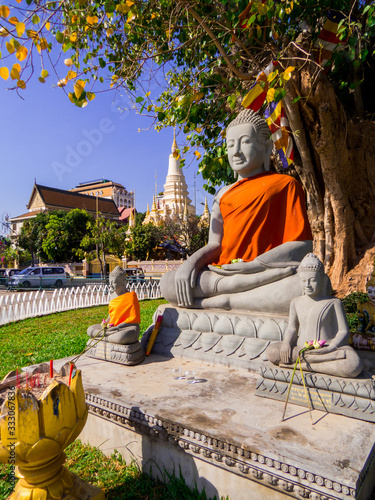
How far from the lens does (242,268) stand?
367 cm

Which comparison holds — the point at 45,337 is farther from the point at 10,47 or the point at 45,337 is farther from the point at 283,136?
the point at 283,136

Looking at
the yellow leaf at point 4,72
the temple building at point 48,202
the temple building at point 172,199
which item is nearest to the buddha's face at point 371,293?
the yellow leaf at point 4,72

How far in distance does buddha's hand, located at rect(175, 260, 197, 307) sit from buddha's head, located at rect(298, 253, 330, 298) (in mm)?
1488

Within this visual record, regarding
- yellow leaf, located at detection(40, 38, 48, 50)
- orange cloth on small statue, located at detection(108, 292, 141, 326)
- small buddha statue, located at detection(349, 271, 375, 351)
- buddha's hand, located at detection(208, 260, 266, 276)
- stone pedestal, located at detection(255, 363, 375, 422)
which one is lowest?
stone pedestal, located at detection(255, 363, 375, 422)

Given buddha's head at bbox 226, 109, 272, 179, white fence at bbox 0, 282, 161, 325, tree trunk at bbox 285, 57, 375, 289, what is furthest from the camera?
white fence at bbox 0, 282, 161, 325

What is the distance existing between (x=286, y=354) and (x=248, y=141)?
2.68 meters

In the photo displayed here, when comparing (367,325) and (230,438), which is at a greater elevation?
(367,325)

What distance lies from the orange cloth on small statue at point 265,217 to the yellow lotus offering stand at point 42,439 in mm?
2688

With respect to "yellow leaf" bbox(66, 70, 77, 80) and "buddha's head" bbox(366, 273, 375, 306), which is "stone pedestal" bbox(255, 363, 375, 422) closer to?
"buddha's head" bbox(366, 273, 375, 306)

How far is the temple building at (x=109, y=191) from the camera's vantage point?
84325mm

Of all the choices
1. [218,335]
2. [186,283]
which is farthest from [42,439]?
[186,283]

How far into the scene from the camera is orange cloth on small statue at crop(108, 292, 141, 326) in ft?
12.2

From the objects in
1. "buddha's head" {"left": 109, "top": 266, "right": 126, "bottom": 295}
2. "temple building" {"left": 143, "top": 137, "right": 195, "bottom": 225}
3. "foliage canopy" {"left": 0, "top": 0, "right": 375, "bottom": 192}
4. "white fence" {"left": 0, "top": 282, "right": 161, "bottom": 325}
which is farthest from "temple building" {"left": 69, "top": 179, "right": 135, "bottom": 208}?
"buddha's head" {"left": 109, "top": 266, "right": 126, "bottom": 295}

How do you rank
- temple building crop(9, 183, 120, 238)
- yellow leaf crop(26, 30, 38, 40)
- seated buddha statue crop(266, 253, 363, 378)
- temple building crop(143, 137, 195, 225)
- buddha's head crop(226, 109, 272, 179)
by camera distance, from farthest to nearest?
temple building crop(9, 183, 120, 238) < temple building crop(143, 137, 195, 225) < buddha's head crop(226, 109, 272, 179) < yellow leaf crop(26, 30, 38, 40) < seated buddha statue crop(266, 253, 363, 378)
